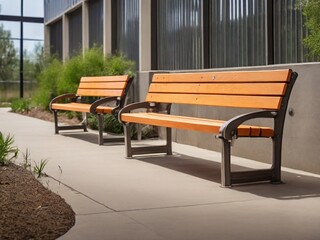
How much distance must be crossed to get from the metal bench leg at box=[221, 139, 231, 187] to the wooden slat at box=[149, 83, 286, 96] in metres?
0.73

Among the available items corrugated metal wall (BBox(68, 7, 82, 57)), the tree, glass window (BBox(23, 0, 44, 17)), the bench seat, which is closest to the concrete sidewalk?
the bench seat

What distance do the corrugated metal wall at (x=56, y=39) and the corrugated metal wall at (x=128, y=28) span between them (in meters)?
9.36

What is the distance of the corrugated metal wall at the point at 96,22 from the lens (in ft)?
58.3

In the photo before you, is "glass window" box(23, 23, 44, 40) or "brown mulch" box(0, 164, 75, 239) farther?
"glass window" box(23, 23, 44, 40)

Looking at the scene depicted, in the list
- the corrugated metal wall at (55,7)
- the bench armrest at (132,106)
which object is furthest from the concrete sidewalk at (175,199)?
the corrugated metal wall at (55,7)

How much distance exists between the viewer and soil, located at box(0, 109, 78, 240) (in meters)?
3.88

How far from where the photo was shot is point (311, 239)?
150 inches

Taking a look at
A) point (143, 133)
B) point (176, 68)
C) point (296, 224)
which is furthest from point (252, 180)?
point (176, 68)

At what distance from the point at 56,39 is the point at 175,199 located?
72.3 ft

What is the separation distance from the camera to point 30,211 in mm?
4352

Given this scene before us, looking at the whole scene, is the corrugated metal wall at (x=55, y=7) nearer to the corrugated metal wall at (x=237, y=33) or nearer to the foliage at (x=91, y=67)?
the foliage at (x=91, y=67)

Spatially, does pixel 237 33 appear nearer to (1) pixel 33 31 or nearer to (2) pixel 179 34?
(2) pixel 179 34

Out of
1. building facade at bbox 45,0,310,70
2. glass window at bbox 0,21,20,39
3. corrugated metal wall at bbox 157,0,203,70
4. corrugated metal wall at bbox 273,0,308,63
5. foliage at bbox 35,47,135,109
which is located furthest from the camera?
glass window at bbox 0,21,20,39

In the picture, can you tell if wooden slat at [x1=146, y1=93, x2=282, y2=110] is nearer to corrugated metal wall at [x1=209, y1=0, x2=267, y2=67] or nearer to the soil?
corrugated metal wall at [x1=209, y1=0, x2=267, y2=67]
